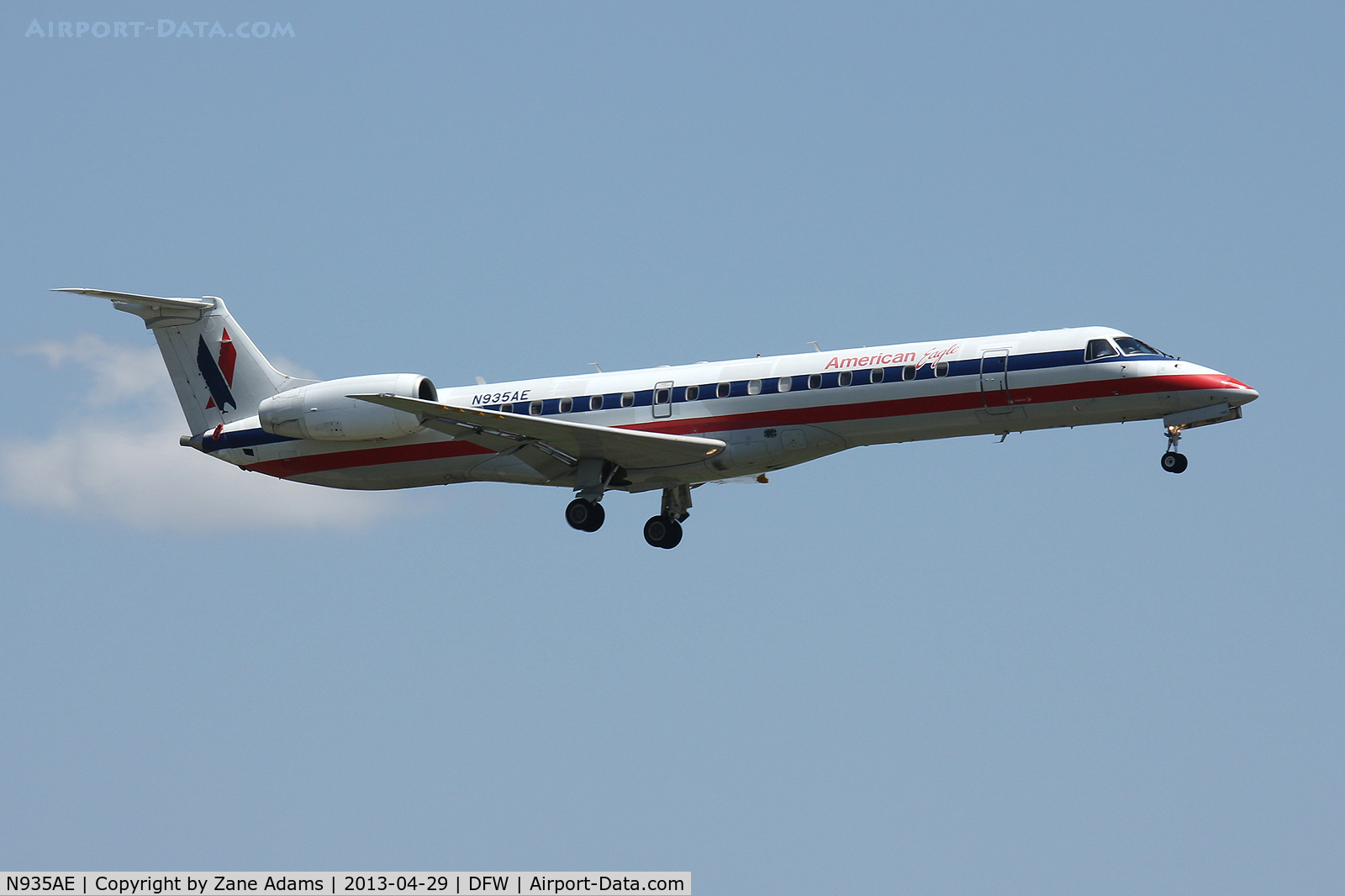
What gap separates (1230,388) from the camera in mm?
27766

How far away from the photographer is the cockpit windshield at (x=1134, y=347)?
28266mm

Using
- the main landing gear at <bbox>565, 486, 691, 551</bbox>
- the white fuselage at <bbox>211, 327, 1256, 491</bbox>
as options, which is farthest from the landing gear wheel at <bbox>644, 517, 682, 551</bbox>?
the white fuselage at <bbox>211, 327, 1256, 491</bbox>

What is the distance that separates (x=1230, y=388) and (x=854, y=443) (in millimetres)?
6605

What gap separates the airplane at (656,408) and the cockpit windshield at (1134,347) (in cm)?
3

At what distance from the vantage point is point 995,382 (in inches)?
1118

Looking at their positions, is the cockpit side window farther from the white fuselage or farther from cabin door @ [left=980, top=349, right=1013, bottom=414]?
cabin door @ [left=980, top=349, right=1013, bottom=414]

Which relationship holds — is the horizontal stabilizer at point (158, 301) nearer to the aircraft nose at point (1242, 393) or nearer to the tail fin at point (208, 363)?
the tail fin at point (208, 363)

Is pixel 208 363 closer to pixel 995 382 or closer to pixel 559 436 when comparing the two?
pixel 559 436

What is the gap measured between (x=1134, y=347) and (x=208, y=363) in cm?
1904

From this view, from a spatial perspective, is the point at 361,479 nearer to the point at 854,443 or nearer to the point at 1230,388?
the point at 854,443

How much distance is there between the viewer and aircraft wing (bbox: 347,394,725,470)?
29141 millimetres

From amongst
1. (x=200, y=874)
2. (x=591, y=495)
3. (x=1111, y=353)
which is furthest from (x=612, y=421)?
(x=200, y=874)

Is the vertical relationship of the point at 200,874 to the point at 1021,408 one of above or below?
below

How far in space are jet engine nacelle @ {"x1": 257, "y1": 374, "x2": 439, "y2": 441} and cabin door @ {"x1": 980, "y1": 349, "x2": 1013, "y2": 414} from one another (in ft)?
35.2
